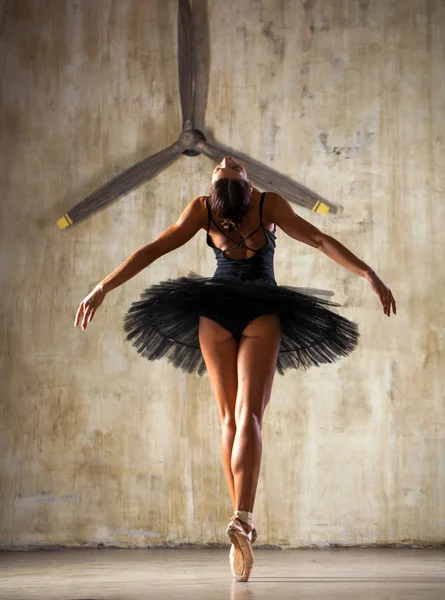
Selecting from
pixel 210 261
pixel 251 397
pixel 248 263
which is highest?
pixel 210 261

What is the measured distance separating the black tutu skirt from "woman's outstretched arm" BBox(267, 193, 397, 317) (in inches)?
7.3

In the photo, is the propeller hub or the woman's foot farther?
the propeller hub

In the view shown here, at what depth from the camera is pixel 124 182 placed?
5.45 meters

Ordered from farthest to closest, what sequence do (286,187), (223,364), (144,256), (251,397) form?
(286,187), (144,256), (223,364), (251,397)

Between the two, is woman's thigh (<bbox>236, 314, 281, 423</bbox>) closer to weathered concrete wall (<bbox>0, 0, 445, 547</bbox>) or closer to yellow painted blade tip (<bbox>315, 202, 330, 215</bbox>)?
weathered concrete wall (<bbox>0, 0, 445, 547</bbox>)

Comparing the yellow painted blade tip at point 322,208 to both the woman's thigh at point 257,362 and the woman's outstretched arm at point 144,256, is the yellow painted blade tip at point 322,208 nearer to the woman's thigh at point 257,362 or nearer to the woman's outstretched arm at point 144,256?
the woman's outstretched arm at point 144,256

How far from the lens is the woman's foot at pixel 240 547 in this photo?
2.98 meters

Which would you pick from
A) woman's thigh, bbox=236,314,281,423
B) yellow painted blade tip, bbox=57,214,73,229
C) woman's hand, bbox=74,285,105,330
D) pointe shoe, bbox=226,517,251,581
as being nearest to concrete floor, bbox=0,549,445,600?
pointe shoe, bbox=226,517,251,581

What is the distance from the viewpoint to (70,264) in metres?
5.54

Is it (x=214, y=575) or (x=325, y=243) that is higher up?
(x=325, y=243)

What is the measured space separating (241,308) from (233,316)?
0.05 m

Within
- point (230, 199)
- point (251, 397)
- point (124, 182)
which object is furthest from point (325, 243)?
point (124, 182)

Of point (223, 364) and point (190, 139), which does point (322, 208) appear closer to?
point (190, 139)

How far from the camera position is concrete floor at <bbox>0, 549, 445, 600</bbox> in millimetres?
2879
